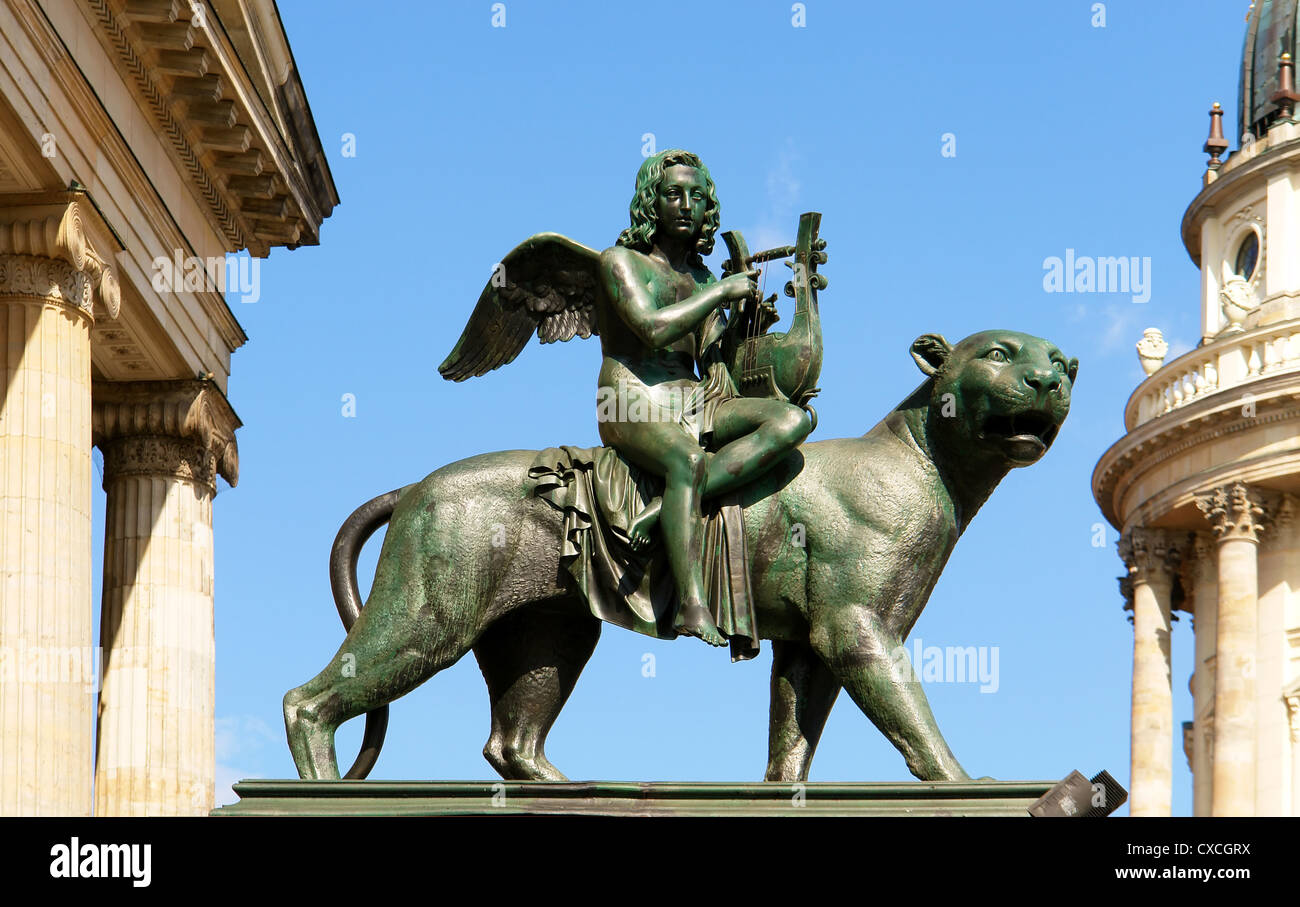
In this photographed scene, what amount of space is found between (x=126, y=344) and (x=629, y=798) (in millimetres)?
22456

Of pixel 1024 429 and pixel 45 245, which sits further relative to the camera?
pixel 45 245

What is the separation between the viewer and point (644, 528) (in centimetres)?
1540

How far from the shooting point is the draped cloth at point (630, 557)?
1532cm

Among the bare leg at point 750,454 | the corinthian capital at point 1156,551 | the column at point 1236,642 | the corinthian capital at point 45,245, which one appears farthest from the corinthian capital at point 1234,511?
the bare leg at point 750,454

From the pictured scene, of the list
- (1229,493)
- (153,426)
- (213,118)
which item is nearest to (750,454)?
(213,118)

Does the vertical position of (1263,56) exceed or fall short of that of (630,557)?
→ it exceeds it

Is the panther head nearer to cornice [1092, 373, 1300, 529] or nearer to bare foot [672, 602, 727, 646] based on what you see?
bare foot [672, 602, 727, 646]

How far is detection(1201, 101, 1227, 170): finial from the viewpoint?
74.8 metres

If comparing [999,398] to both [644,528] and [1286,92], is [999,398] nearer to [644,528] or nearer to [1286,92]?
[644,528]

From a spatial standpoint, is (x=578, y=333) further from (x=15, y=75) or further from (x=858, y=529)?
(x=15, y=75)

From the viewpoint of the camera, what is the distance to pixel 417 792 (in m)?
14.7

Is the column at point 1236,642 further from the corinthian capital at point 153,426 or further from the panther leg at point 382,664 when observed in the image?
the panther leg at point 382,664
